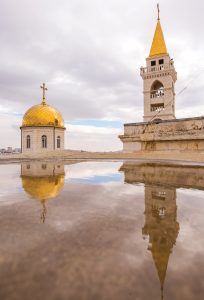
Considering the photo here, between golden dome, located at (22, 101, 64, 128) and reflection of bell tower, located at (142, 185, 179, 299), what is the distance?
25.2 m

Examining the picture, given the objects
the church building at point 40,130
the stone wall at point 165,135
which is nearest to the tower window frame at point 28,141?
the church building at point 40,130

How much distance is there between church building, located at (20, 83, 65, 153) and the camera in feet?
88.9

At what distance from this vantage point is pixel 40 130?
2702 centimetres

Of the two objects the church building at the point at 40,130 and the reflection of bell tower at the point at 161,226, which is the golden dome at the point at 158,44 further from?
the reflection of bell tower at the point at 161,226

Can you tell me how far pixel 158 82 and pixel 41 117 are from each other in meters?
16.3

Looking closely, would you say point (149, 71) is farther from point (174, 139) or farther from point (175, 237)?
point (175, 237)

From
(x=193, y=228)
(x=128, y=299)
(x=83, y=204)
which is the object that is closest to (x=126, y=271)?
(x=128, y=299)

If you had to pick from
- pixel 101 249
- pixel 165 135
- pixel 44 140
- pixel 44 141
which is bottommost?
pixel 101 249

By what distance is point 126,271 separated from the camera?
4.72 ft

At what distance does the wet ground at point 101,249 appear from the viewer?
1257 millimetres

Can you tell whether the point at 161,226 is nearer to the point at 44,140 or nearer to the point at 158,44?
the point at 44,140

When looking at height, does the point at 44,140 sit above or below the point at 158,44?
below

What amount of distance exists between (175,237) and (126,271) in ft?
2.56

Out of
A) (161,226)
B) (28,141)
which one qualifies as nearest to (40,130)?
(28,141)
